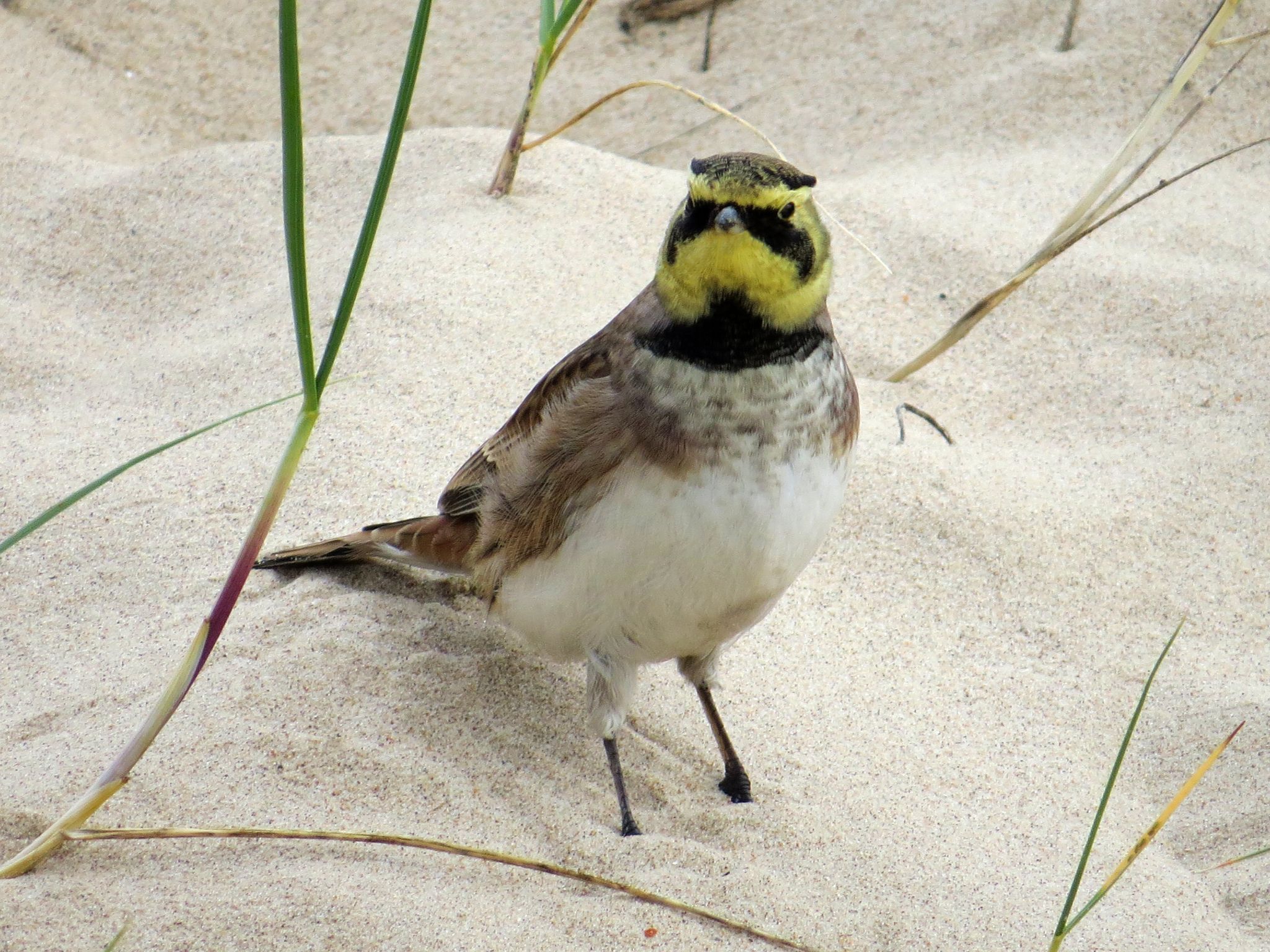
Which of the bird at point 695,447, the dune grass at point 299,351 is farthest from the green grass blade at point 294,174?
the bird at point 695,447

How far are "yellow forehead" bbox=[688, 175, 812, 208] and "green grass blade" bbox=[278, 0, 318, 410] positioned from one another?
0.83m

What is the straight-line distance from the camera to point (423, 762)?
2.98m

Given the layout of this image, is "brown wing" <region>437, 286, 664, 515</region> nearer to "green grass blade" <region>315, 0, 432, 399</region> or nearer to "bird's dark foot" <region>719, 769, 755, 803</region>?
"green grass blade" <region>315, 0, 432, 399</region>

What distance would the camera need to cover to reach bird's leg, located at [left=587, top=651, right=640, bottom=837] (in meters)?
3.01

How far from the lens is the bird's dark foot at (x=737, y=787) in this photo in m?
3.13

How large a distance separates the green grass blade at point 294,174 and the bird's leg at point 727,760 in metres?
1.50

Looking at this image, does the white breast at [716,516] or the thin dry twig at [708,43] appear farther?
the thin dry twig at [708,43]

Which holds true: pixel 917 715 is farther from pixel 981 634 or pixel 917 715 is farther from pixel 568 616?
pixel 568 616

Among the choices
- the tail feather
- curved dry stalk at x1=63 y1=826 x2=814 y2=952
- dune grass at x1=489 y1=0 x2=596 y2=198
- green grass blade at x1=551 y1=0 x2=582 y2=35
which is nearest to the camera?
curved dry stalk at x1=63 y1=826 x2=814 y2=952

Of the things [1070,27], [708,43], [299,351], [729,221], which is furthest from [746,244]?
[708,43]

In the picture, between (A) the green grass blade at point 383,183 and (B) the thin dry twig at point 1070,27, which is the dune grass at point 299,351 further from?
(B) the thin dry twig at point 1070,27

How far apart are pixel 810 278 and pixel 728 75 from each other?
4292mm

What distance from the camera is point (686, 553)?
269cm

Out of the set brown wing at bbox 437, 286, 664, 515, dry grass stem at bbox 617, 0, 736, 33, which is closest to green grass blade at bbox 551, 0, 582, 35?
brown wing at bbox 437, 286, 664, 515
